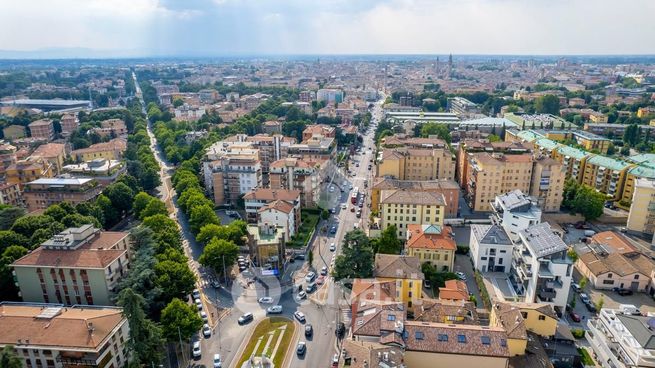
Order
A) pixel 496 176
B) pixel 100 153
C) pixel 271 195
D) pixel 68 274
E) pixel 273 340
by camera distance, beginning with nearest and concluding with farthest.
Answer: pixel 273 340, pixel 68 274, pixel 271 195, pixel 496 176, pixel 100 153

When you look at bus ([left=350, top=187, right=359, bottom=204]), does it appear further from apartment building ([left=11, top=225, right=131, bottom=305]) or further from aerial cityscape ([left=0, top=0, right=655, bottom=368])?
apartment building ([left=11, top=225, right=131, bottom=305])

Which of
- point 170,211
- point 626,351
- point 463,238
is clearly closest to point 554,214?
point 463,238

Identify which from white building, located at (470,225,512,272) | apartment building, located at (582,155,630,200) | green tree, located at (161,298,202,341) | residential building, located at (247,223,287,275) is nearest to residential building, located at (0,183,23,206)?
residential building, located at (247,223,287,275)

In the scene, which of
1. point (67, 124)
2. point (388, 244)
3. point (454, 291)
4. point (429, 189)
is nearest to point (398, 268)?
point (454, 291)

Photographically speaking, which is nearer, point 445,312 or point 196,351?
point 445,312

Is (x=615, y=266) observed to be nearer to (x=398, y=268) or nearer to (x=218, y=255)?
(x=398, y=268)

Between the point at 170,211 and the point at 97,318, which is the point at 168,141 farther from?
the point at 97,318
